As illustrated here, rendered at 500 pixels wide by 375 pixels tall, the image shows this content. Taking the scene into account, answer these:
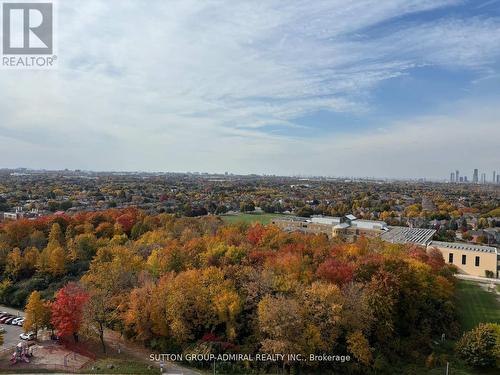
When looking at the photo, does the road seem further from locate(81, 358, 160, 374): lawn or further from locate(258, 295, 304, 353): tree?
locate(258, 295, 304, 353): tree

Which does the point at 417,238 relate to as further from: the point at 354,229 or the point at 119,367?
the point at 119,367

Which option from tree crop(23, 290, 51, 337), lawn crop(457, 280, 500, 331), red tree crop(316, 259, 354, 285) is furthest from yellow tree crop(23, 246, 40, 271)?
lawn crop(457, 280, 500, 331)

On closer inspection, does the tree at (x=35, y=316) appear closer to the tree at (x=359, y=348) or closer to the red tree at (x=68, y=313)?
the red tree at (x=68, y=313)

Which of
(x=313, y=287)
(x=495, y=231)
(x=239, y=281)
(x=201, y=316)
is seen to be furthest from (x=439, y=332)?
(x=495, y=231)

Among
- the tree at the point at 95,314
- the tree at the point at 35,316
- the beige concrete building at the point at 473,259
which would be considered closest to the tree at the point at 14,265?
the tree at the point at 35,316

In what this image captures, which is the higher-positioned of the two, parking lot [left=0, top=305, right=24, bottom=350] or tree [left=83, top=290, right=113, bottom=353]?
tree [left=83, top=290, right=113, bottom=353]

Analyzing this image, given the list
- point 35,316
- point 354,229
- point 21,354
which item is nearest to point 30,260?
point 35,316
